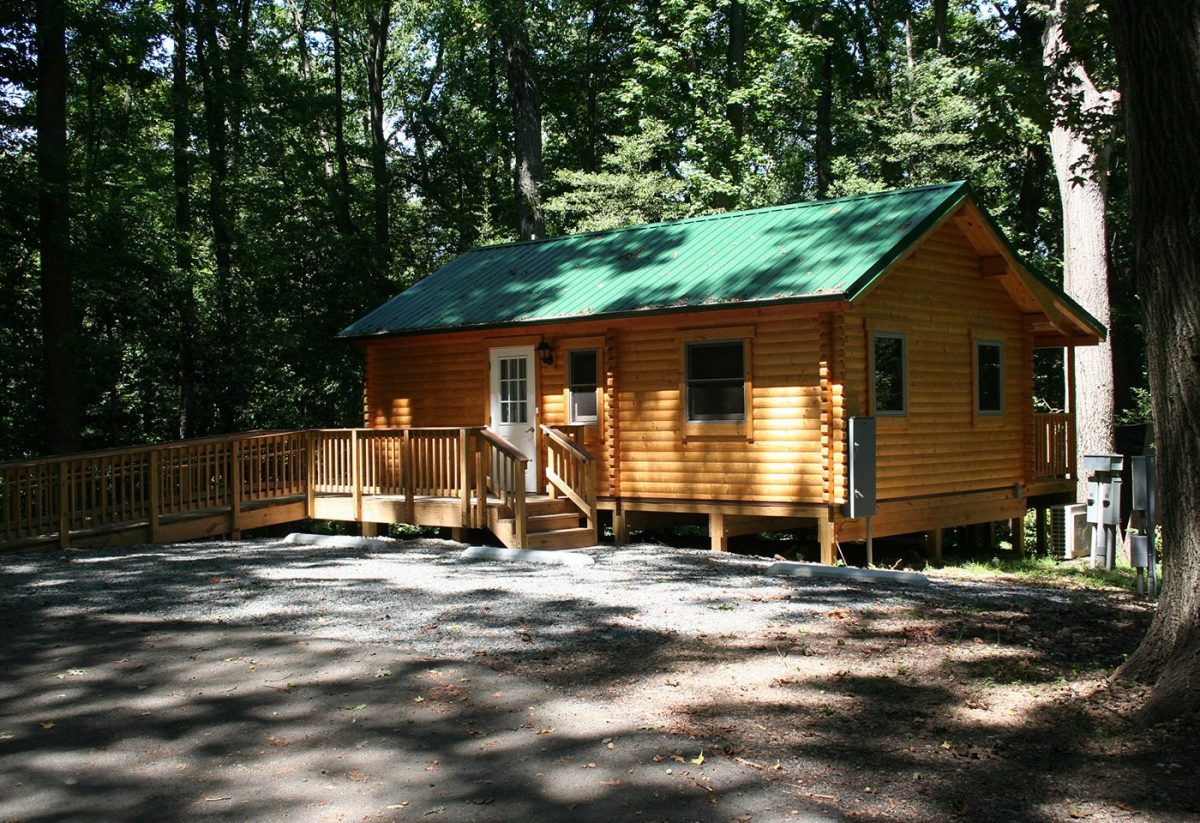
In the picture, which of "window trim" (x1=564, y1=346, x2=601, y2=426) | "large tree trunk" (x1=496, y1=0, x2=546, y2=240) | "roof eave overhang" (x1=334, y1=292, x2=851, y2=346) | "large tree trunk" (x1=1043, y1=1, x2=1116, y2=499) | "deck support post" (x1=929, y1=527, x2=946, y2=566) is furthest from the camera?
"large tree trunk" (x1=496, y1=0, x2=546, y2=240)

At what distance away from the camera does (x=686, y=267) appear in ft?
51.6

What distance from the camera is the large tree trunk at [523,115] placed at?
82.4 ft

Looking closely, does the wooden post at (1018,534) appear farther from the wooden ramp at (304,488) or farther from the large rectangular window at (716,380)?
the wooden ramp at (304,488)

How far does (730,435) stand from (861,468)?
5.89 ft

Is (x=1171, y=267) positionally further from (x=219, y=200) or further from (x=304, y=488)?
(x=219, y=200)

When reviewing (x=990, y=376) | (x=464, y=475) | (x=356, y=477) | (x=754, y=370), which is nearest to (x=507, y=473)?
(x=464, y=475)

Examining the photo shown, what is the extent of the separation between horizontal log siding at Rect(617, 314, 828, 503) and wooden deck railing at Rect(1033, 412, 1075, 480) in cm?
601

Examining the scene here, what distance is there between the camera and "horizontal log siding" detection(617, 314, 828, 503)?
14.0m

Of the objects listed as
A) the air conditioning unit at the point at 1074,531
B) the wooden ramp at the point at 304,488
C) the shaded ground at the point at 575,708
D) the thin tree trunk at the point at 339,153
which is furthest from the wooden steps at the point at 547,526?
the thin tree trunk at the point at 339,153

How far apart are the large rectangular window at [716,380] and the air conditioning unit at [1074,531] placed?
20.6 feet

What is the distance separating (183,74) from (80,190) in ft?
17.3

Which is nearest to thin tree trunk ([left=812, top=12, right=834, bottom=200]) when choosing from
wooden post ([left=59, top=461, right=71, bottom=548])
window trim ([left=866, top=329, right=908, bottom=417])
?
window trim ([left=866, top=329, right=908, bottom=417])

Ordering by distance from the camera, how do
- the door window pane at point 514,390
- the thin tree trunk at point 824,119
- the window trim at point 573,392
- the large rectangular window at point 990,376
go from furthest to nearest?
the thin tree trunk at point 824,119 < the large rectangular window at point 990,376 < the door window pane at point 514,390 < the window trim at point 573,392

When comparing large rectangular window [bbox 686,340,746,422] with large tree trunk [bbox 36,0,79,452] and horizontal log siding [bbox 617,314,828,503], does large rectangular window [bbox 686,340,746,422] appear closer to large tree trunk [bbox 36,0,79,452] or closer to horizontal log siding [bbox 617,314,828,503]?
horizontal log siding [bbox 617,314,828,503]
